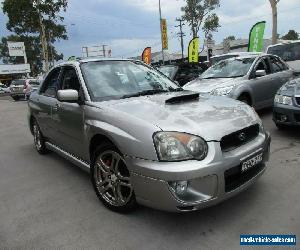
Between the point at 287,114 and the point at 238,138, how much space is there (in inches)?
122

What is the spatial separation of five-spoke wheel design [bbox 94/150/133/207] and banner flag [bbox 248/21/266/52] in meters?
17.9

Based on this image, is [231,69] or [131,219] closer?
[131,219]

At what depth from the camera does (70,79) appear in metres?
4.69

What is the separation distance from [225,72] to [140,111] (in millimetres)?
5455

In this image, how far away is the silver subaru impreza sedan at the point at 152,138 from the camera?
304 centimetres

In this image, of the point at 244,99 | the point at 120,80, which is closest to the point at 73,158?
the point at 120,80

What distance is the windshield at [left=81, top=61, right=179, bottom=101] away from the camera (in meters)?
4.18

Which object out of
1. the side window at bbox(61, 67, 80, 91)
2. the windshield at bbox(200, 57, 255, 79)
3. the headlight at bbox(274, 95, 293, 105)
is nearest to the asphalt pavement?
the side window at bbox(61, 67, 80, 91)

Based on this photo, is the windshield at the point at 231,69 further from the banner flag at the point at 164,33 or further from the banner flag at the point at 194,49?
the banner flag at the point at 164,33

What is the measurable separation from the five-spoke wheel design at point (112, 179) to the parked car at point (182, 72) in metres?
8.34

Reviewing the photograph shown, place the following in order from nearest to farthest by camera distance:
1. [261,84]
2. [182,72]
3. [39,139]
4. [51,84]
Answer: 1. [51,84]
2. [39,139]
3. [261,84]
4. [182,72]

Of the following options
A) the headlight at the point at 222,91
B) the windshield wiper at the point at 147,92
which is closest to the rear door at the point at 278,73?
the headlight at the point at 222,91

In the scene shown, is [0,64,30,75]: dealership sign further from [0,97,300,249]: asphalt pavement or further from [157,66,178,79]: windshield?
[0,97,300,249]: asphalt pavement

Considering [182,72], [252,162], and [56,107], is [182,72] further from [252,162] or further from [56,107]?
[252,162]
